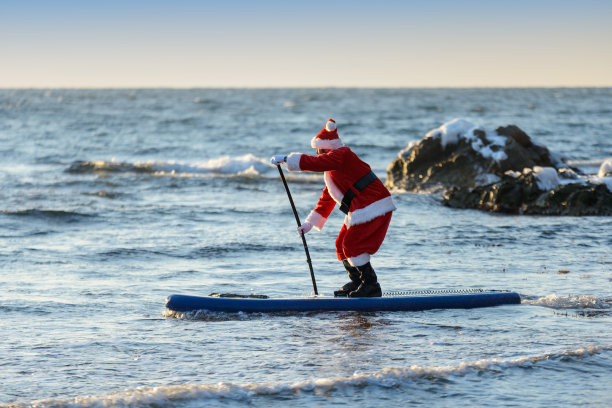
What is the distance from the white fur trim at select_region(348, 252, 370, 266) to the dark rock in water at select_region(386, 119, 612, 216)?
7.11 meters

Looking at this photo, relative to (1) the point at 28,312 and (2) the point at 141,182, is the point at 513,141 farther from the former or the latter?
(1) the point at 28,312

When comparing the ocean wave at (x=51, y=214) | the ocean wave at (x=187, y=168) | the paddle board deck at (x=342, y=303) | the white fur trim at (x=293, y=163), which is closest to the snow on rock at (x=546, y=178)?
the paddle board deck at (x=342, y=303)

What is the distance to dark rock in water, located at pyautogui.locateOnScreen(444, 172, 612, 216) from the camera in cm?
1296

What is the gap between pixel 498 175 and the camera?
16.4 meters

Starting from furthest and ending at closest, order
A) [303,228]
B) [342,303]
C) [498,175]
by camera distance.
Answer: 1. [498,175]
2. [303,228]
3. [342,303]

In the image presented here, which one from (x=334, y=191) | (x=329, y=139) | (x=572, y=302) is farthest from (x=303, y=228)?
(x=572, y=302)

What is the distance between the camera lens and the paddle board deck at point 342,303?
266 inches

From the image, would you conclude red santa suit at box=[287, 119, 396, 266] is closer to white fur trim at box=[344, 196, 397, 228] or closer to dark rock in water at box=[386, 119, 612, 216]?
white fur trim at box=[344, 196, 397, 228]

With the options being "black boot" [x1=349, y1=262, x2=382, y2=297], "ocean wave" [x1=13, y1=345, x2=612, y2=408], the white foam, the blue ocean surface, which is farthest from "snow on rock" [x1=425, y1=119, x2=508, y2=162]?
"ocean wave" [x1=13, y1=345, x2=612, y2=408]

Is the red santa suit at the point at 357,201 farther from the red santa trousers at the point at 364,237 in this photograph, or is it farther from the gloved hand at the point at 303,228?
the gloved hand at the point at 303,228

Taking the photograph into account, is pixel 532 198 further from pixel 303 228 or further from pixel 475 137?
pixel 303 228

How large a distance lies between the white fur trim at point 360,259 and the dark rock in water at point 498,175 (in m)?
7.11

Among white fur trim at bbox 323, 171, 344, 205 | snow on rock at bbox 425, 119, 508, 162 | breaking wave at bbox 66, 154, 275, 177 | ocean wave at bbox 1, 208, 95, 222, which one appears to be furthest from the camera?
breaking wave at bbox 66, 154, 275, 177

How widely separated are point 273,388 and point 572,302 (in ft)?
11.4
